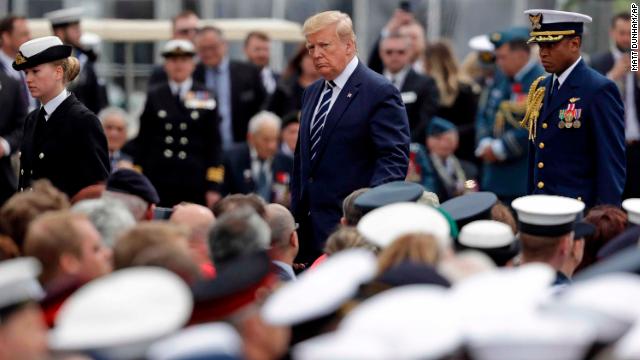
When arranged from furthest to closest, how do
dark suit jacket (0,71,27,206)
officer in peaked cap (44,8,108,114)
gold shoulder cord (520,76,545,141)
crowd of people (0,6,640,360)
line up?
officer in peaked cap (44,8,108,114), dark suit jacket (0,71,27,206), gold shoulder cord (520,76,545,141), crowd of people (0,6,640,360)

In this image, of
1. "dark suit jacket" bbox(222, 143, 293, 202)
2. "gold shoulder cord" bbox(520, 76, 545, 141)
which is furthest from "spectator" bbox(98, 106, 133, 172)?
"gold shoulder cord" bbox(520, 76, 545, 141)

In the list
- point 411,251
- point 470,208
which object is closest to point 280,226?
point 470,208

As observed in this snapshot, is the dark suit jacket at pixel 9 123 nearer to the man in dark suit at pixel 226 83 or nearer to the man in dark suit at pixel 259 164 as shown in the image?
the man in dark suit at pixel 259 164

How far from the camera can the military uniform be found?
12461 millimetres

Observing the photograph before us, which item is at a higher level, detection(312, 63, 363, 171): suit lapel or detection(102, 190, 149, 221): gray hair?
detection(312, 63, 363, 171): suit lapel

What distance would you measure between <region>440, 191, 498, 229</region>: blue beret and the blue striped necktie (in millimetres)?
1333

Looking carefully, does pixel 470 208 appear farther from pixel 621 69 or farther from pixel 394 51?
pixel 394 51

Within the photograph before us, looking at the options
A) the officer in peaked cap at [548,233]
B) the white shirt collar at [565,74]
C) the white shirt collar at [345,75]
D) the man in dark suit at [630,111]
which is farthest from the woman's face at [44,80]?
Result: the man in dark suit at [630,111]

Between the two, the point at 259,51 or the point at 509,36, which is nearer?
the point at 509,36

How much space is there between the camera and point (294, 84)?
14.7 metres

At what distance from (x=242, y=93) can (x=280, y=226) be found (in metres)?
7.25

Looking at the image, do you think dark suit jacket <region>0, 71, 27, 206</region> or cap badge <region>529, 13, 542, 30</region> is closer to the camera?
cap badge <region>529, 13, 542, 30</region>

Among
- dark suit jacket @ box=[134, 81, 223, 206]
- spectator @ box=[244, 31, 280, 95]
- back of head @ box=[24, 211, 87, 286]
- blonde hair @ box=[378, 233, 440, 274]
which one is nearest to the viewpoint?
blonde hair @ box=[378, 233, 440, 274]

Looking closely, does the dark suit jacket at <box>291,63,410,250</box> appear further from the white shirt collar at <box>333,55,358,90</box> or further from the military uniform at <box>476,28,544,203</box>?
the military uniform at <box>476,28,544,203</box>
